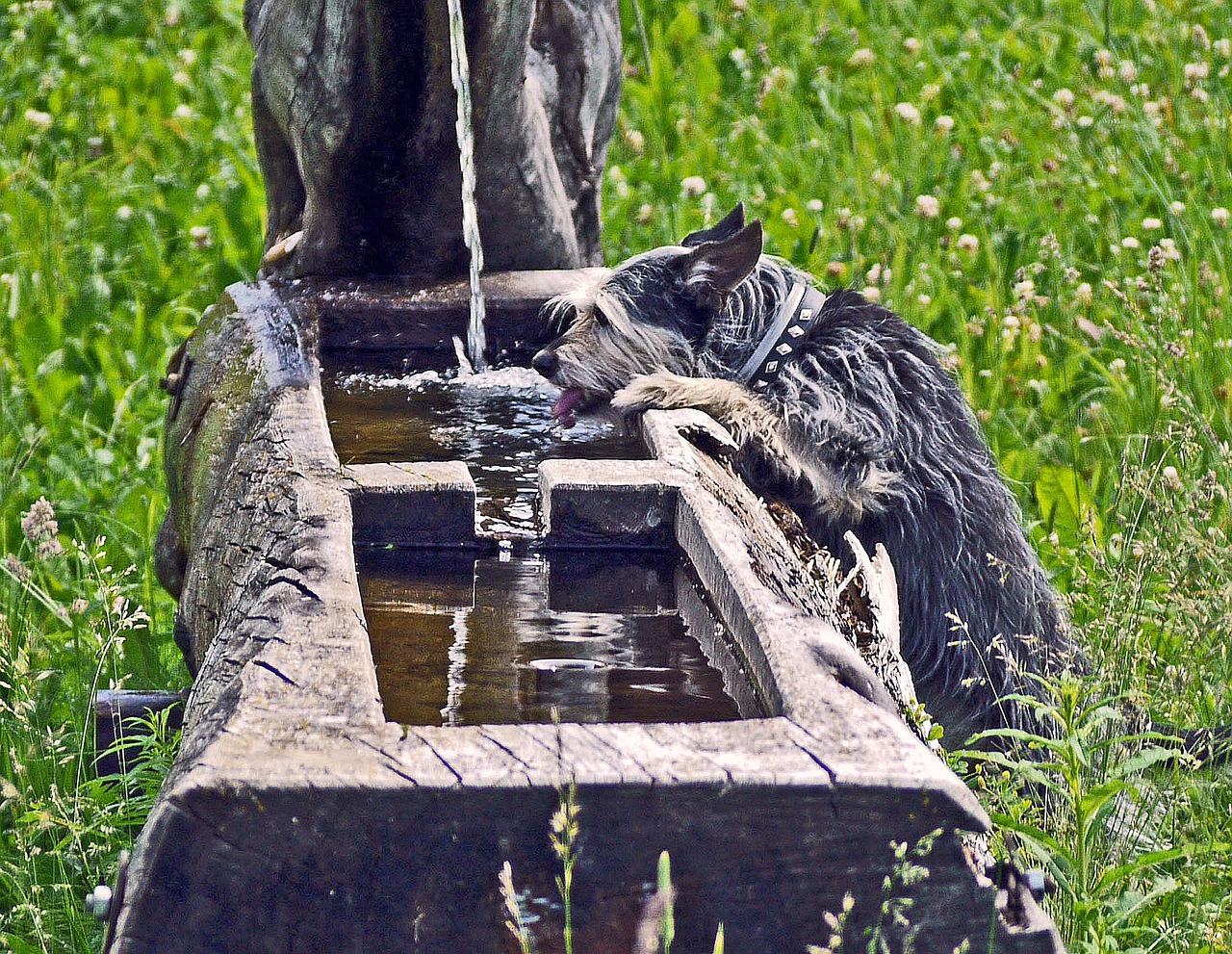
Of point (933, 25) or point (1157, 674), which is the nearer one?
point (1157, 674)

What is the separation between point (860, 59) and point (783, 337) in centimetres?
504

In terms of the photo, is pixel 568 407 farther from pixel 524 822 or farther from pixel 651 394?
pixel 524 822

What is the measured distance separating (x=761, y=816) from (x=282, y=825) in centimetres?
55

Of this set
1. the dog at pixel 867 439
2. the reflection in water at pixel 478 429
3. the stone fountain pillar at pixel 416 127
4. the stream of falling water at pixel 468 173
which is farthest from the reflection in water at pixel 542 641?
the stone fountain pillar at pixel 416 127

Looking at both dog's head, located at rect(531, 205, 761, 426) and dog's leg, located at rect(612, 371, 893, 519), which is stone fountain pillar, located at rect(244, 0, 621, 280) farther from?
dog's leg, located at rect(612, 371, 893, 519)

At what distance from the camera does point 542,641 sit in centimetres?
274

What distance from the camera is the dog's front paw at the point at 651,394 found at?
368cm

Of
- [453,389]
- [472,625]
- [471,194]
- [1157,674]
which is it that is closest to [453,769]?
[472,625]

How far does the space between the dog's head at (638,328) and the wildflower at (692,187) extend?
298cm

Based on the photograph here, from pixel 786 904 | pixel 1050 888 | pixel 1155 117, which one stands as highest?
pixel 1155 117

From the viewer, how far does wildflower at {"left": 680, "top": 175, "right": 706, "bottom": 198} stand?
6.99 m

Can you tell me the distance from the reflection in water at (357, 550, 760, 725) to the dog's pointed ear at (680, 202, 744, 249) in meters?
1.22

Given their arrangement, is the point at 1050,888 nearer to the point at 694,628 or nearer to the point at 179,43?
the point at 694,628

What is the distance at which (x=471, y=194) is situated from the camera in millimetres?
4449
